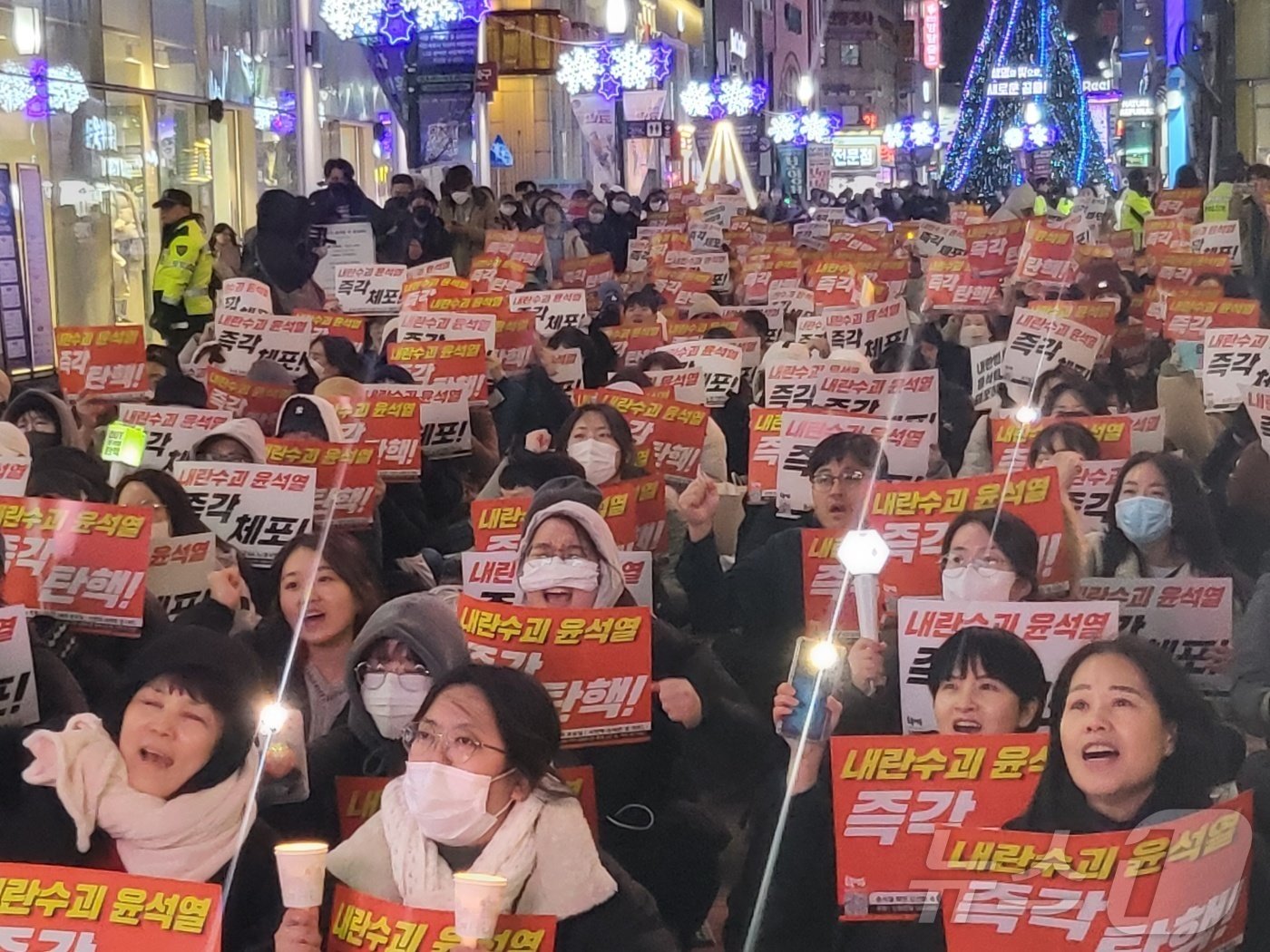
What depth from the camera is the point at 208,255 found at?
16344 millimetres

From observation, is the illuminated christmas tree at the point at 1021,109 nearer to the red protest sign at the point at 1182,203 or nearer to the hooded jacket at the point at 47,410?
the red protest sign at the point at 1182,203

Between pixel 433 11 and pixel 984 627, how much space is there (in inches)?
881

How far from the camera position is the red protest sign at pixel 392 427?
9.05 metres

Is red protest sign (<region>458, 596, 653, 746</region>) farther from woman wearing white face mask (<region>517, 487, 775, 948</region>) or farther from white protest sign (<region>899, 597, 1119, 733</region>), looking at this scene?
white protest sign (<region>899, 597, 1119, 733</region>)

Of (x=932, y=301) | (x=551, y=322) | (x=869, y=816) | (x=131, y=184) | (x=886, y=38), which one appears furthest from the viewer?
(x=886, y=38)

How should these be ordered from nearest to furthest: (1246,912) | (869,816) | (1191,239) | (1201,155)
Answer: (1246,912) → (869,816) → (1191,239) → (1201,155)

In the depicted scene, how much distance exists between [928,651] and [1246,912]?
1.21m

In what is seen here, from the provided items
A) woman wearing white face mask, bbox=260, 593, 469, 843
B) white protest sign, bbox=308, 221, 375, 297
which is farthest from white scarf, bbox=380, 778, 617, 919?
white protest sign, bbox=308, 221, 375, 297

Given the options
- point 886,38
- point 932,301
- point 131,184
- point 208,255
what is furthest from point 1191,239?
point 886,38

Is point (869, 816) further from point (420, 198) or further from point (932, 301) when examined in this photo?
point (420, 198)

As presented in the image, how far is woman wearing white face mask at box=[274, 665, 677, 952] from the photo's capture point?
4.00 meters

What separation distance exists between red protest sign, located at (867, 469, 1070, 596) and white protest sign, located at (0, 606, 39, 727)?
239cm

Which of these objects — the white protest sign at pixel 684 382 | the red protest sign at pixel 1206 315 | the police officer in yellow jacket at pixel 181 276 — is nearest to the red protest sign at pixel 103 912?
the white protest sign at pixel 684 382

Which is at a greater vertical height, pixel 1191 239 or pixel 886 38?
pixel 886 38
